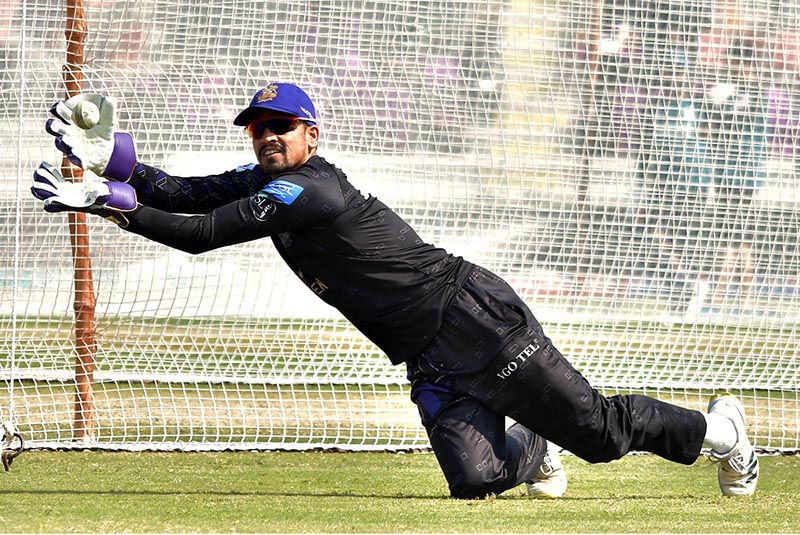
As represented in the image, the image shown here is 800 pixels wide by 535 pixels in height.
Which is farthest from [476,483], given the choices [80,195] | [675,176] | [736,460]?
[675,176]

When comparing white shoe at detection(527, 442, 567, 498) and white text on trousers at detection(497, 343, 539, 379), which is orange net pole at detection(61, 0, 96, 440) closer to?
white shoe at detection(527, 442, 567, 498)

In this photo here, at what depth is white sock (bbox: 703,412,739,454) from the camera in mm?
5910

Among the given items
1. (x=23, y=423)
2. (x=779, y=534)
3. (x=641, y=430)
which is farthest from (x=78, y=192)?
(x=23, y=423)

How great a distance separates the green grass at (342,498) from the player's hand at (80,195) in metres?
1.28

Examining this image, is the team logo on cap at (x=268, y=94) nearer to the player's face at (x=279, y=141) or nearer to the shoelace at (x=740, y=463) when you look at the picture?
the player's face at (x=279, y=141)

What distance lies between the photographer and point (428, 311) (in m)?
5.46

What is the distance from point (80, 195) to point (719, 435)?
3.01m

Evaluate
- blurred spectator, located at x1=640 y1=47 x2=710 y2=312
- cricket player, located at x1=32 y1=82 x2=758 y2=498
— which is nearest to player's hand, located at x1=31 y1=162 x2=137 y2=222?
cricket player, located at x1=32 y1=82 x2=758 y2=498

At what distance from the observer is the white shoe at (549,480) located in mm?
6211

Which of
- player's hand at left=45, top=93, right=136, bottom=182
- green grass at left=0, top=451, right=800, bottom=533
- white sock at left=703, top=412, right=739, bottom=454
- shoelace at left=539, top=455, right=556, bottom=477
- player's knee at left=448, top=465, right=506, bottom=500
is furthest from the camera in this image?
shoelace at left=539, top=455, right=556, bottom=477

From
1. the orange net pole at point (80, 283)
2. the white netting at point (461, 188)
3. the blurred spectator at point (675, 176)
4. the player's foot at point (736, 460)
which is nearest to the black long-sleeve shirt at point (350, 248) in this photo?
the player's foot at point (736, 460)

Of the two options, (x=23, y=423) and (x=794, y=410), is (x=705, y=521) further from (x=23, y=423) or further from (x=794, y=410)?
(x=23, y=423)

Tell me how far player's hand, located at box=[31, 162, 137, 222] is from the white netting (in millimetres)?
3373

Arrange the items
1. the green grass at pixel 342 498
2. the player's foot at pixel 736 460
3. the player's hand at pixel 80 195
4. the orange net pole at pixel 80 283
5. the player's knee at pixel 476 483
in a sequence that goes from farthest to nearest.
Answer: the orange net pole at pixel 80 283 < the player's foot at pixel 736 460 < the player's knee at pixel 476 483 < the green grass at pixel 342 498 < the player's hand at pixel 80 195
